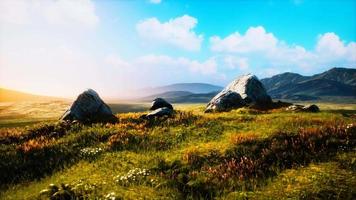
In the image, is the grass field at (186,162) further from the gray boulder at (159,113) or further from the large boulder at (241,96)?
the large boulder at (241,96)

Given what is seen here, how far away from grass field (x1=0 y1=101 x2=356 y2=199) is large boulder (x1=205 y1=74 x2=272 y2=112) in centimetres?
1257

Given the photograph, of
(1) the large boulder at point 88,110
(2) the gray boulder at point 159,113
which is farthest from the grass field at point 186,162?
(1) the large boulder at point 88,110

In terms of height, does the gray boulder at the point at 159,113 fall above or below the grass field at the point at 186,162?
above

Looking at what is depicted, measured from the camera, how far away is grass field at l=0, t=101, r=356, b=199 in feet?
48.9

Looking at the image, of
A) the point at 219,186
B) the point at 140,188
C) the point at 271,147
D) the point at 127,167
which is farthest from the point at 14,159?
the point at 271,147

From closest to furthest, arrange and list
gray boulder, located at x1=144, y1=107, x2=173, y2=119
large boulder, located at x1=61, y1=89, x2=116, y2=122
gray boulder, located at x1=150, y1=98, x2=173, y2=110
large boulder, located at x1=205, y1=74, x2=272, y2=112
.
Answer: gray boulder, located at x1=144, y1=107, x2=173, y2=119
large boulder, located at x1=61, y1=89, x2=116, y2=122
gray boulder, located at x1=150, y1=98, x2=173, y2=110
large boulder, located at x1=205, y1=74, x2=272, y2=112

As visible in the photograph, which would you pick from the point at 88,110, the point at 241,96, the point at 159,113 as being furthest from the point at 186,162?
the point at 241,96

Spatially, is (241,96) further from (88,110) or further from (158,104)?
(88,110)

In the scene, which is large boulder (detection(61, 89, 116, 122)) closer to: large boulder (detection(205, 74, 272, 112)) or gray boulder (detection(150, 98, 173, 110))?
gray boulder (detection(150, 98, 173, 110))

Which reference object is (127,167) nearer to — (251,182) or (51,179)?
(51,179)

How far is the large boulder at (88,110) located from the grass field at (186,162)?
4464mm

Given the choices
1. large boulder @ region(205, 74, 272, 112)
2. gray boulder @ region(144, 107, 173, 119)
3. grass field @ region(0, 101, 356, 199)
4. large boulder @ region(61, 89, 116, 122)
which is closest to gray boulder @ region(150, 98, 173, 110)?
large boulder @ region(205, 74, 272, 112)

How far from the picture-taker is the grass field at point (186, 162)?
48.9ft

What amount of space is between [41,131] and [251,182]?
20.2 meters
